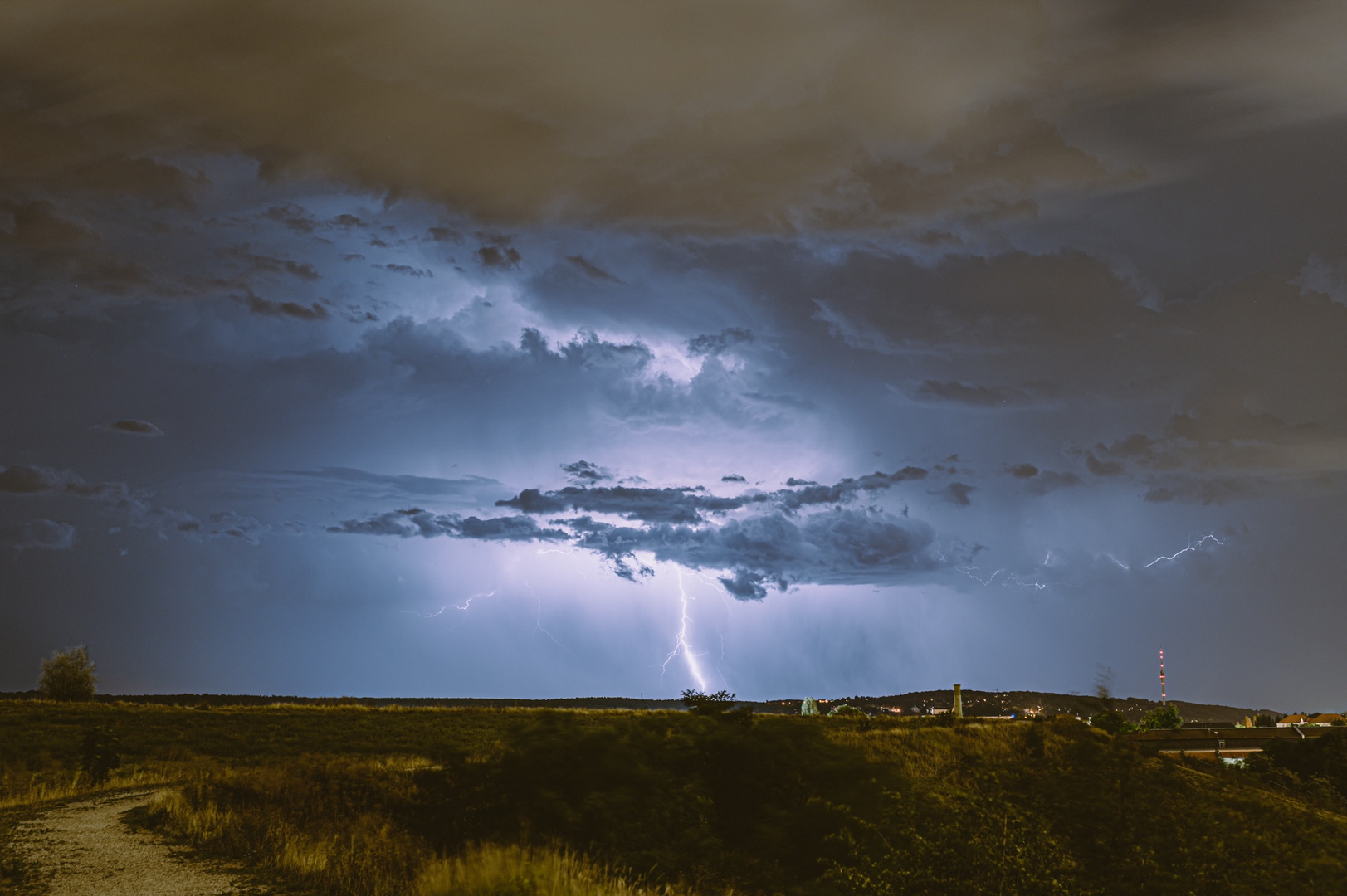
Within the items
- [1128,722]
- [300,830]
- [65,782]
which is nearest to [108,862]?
[300,830]

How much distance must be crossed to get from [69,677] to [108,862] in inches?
3768

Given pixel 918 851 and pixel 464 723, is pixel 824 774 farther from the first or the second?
pixel 464 723

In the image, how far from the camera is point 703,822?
16859 mm

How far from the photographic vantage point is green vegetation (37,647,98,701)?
9131 cm

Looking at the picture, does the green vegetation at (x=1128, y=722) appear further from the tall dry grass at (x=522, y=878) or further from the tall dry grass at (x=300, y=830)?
the tall dry grass at (x=522, y=878)

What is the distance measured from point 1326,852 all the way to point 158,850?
69.6 feet

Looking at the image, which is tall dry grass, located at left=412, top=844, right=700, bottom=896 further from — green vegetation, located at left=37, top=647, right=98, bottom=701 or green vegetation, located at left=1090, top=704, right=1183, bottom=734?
green vegetation, located at left=37, top=647, right=98, bottom=701

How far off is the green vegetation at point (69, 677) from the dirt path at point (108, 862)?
289 feet

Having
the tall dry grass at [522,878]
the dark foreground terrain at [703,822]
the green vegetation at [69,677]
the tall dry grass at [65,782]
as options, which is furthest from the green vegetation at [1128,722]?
the green vegetation at [69,677]

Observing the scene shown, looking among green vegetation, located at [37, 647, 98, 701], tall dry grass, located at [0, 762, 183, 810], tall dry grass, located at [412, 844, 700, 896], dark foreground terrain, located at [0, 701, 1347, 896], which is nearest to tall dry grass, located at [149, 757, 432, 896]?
dark foreground terrain, located at [0, 701, 1347, 896]

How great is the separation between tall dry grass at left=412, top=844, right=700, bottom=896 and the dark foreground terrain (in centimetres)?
5

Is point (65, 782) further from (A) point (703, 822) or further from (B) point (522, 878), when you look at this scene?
(B) point (522, 878)

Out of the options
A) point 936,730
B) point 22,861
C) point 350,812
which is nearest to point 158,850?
point 22,861

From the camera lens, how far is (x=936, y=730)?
43.3m
